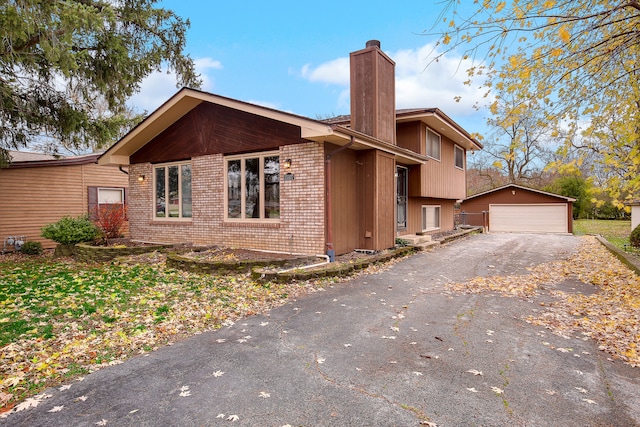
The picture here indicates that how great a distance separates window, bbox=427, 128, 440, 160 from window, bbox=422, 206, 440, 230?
2.19 meters

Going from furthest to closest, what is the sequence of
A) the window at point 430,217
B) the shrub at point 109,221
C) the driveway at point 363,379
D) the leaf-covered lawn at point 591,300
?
1. the window at point 430,217
2. the shrub at point 109,221
3. the leaf-covered lawn at point 591,300
4. the driveway at point 363,379

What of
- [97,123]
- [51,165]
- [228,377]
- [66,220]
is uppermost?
[97,123]

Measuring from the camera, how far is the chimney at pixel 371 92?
980 cm

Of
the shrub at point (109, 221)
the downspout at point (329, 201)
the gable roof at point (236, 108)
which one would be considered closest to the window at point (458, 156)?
the gable roof at point (236, 108)

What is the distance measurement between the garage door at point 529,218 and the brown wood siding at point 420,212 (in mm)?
5796

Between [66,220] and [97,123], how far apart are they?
323 cm

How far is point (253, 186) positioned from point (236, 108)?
201 cm

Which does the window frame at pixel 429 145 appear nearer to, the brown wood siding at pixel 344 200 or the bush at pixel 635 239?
the brown wood siding at pixel 344 200

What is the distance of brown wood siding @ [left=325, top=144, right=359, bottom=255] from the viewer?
8.58m

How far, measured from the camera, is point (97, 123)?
1146 cm

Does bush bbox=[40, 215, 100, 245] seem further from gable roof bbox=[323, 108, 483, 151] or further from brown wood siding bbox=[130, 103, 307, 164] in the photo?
gable roof bbox=[323, 108, 483, 151]

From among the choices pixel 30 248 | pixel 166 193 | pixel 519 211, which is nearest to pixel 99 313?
pixel 166 193

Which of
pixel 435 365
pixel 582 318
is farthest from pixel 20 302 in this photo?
pixel 582 318

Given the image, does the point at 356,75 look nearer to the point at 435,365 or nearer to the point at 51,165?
the point at 435,365
